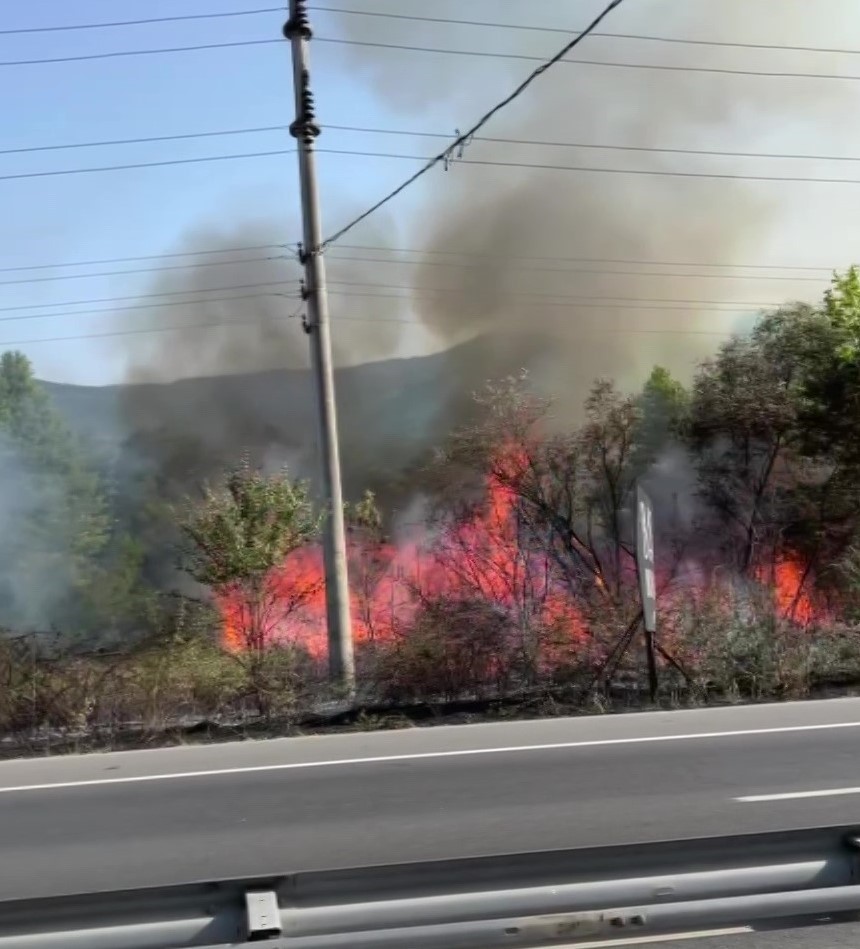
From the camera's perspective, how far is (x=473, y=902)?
2.77 metres

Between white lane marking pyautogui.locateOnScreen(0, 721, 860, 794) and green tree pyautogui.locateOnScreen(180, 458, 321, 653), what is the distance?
9.87 ft

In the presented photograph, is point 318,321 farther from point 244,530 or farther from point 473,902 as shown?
point 473,902

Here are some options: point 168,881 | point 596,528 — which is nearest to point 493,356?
point 596,528

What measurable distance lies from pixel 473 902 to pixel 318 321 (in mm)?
9658

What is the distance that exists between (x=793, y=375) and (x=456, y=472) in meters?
5.79

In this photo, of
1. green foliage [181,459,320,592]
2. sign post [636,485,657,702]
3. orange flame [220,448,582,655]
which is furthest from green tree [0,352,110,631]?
sign post [636,485,657,702]

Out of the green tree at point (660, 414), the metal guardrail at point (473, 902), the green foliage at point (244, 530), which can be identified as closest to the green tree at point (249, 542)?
the green foliage at point (244, 530)

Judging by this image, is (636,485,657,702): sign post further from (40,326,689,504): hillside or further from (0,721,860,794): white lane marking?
(40,326,689,504): hillside

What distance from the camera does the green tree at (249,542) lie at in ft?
36.1

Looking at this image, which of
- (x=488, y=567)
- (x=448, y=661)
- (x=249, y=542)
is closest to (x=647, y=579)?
(x=448, y=661)

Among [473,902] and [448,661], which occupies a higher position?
[473,902]

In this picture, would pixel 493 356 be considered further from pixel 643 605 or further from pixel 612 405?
pixel 643 605

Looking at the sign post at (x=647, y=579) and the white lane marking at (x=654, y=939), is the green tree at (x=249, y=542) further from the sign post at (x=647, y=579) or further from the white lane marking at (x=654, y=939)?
the white lane marking at (x=654, y=939)

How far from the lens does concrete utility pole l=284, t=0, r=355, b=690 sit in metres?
11.6
